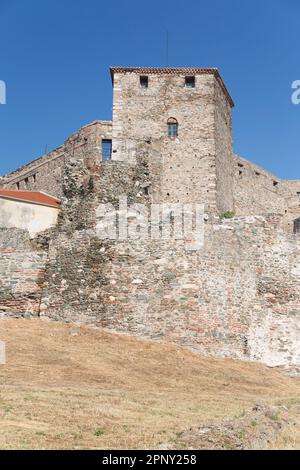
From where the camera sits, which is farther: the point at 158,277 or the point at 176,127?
the point at 176,127

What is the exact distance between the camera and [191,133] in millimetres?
35438

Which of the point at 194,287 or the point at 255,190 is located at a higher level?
the point at 255,190

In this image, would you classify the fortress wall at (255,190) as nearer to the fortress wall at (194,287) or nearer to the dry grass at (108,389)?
the fortress wall at (194,287)

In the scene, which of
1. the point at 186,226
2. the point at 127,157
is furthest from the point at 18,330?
the point at 127,157

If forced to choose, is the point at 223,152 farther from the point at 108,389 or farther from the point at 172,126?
the point at 108,389

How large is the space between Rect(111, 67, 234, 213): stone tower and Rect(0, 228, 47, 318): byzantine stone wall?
517 inches

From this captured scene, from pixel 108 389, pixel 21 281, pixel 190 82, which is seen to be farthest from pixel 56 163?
pixel 108 389

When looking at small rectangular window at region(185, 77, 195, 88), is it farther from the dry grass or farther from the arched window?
the dry grass

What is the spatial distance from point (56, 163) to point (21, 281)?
940 inches

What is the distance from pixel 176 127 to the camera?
117ft

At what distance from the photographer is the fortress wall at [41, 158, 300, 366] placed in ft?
66.0

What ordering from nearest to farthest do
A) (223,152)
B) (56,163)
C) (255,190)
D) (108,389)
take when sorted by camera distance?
(108,389) → (223,152) → (56,163) → (255,190)

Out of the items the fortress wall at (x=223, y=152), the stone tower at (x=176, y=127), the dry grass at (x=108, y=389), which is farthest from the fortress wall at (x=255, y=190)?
the dry grass at (x=108, y=389)

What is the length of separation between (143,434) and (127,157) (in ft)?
84.0
